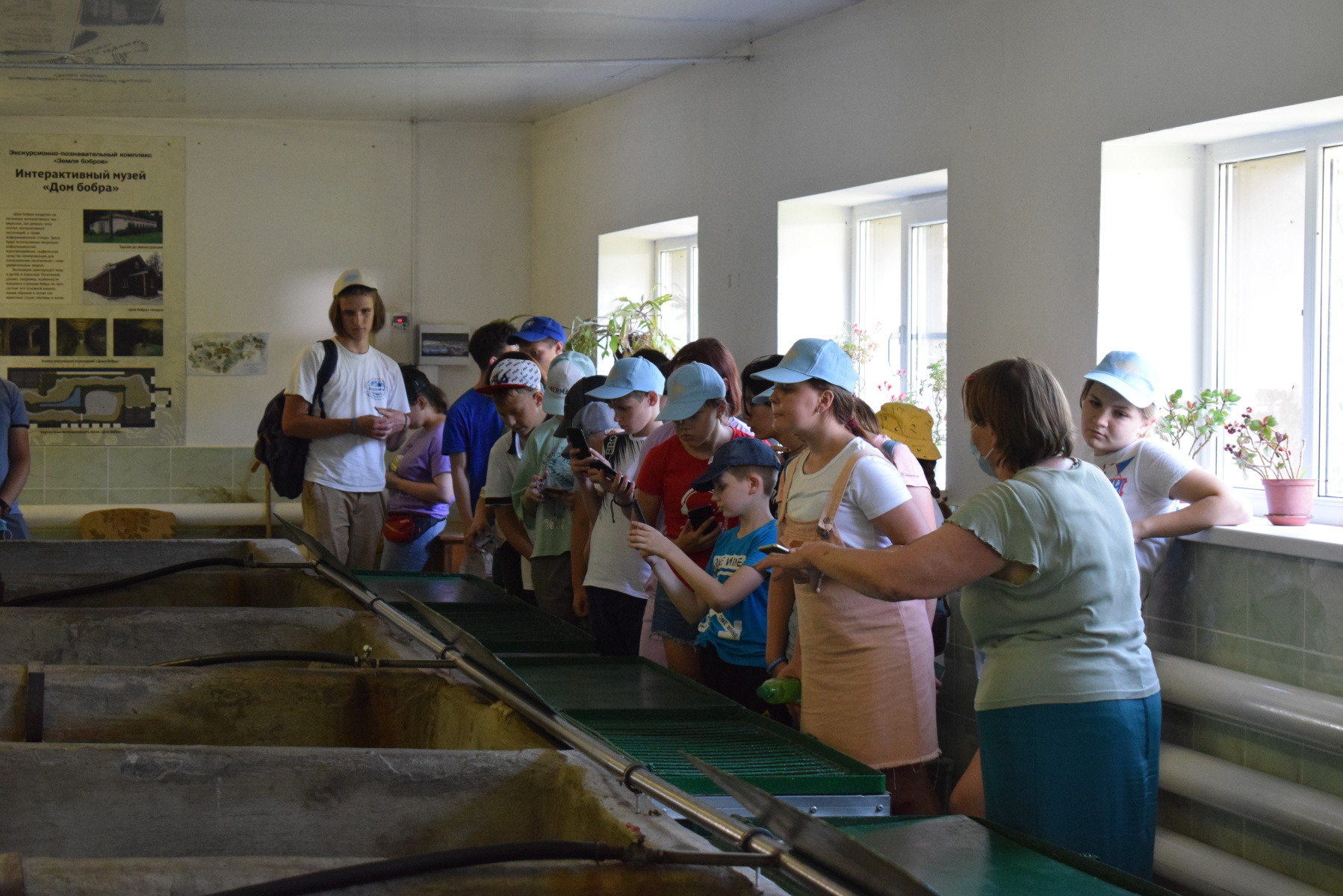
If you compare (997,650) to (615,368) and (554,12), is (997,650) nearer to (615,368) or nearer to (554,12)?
(615,368)

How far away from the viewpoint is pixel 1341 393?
3.26 metres

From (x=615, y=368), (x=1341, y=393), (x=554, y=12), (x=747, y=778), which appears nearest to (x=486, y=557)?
(x=615, y=368)

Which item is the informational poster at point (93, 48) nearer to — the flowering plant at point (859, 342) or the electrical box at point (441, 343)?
the electrical box at point (441, 343)

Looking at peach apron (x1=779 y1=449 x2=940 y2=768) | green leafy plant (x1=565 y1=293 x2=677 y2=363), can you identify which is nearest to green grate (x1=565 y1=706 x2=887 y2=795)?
peach apron (x1=779 y1=449 x2=940 y2=768)

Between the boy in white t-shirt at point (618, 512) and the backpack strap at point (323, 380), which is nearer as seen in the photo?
the boy in white t-shirt at point (618, 512)

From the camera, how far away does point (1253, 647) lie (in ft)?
10.2

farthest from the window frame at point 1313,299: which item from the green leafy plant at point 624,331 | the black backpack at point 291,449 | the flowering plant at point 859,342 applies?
the green leafy plant at point 624,331

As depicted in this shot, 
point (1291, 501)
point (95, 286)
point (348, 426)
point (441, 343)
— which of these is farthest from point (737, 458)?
point (95, 286)

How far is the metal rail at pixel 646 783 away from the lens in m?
1.08

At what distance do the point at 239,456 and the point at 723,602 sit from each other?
526 cm

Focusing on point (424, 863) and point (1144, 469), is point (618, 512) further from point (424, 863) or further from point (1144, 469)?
point (424, 863)

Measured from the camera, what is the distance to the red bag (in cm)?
499

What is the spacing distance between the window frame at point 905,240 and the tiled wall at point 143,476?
3.79 metres

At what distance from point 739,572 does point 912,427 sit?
139cm
